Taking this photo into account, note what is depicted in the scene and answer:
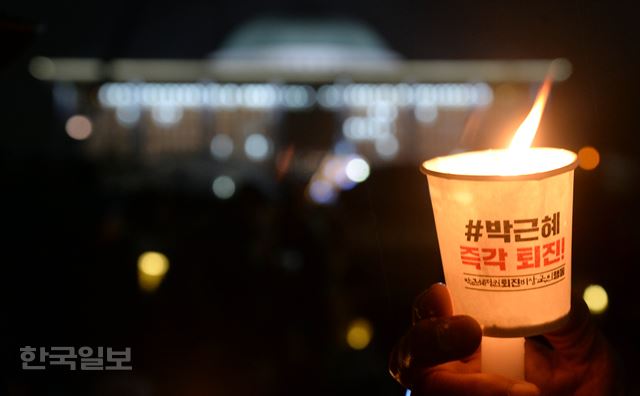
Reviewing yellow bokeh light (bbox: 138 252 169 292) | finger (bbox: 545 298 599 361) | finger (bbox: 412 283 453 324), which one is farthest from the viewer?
yellow bokeh light (bbox: 138 252 169 292)

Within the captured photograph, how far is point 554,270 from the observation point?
109cm

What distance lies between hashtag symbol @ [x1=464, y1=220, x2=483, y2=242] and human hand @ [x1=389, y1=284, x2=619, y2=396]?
10cm

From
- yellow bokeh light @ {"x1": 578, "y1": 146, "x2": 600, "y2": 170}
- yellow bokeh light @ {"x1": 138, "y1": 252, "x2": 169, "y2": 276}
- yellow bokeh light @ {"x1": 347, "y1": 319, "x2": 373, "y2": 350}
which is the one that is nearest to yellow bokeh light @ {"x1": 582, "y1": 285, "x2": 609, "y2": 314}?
yellow bokeh light @ {"x1": 347, "y1": 319, "x2": 373, "y2": 350}

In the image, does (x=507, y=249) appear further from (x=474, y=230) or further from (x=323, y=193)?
(x=323, y=193)

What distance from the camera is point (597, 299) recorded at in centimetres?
514

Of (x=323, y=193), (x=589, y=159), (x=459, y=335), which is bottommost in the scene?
(x=323, y=193)

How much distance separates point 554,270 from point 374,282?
6.43 metres

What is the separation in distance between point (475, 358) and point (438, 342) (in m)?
0.23

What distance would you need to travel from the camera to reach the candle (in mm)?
1042

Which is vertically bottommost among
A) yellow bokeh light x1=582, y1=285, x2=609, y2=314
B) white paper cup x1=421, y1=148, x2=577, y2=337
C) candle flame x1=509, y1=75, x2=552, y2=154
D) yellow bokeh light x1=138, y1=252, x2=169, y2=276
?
yellow bokeh light x1=582, y1=285, x2=609, y2=314

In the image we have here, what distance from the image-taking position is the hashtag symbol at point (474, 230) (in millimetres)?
1067

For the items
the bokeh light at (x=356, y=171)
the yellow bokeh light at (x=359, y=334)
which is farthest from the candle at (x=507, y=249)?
the bokeh light at (x=356, y=171)

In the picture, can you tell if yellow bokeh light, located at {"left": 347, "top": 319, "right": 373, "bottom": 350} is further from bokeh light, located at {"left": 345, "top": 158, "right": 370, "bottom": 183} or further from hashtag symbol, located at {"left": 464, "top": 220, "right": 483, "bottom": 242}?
bokeh light, located at {"left": 345, "top": 158, "right": 370, "bottom": 183}

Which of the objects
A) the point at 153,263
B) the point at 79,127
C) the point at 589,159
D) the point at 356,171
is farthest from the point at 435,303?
the point at 79,127
